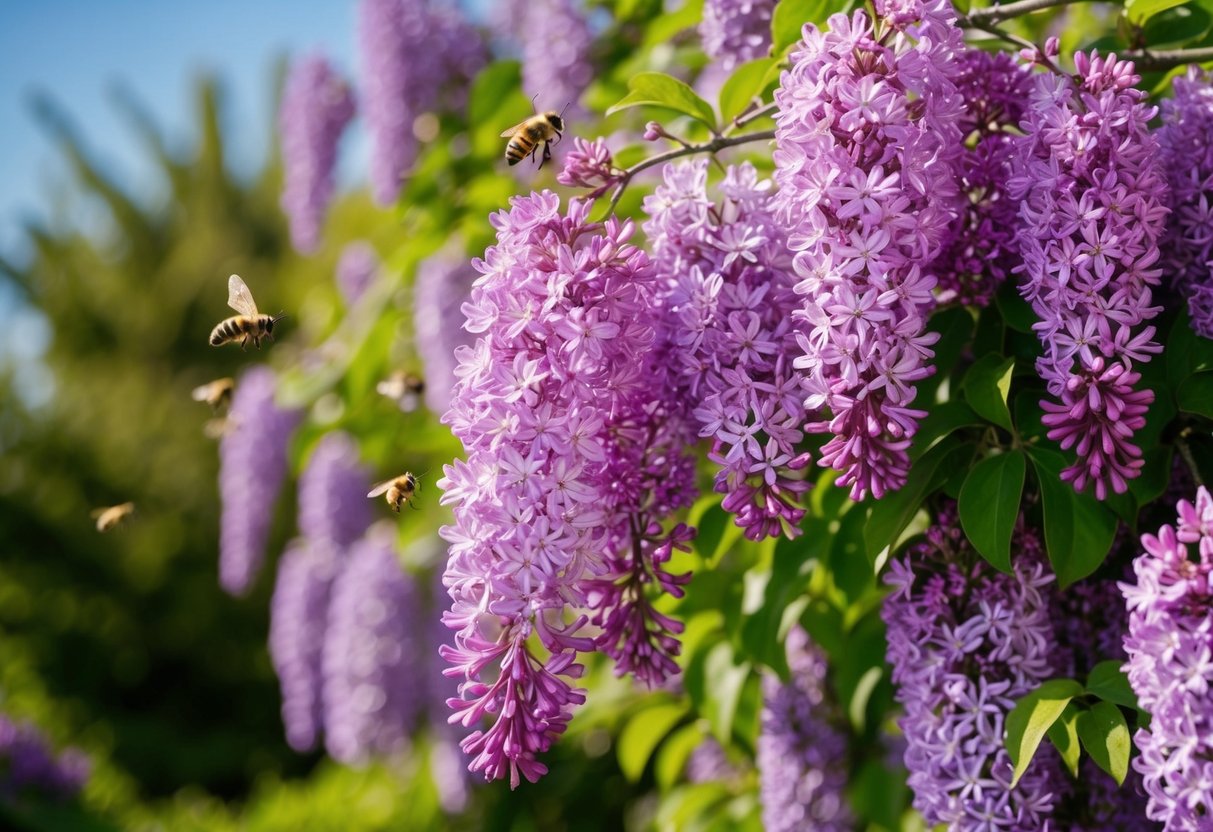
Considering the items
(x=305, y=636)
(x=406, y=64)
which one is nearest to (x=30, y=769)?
(x=305, y=636)

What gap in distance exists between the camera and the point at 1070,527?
1353 mm

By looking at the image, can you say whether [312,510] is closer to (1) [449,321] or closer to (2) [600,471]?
(1) [449,321]

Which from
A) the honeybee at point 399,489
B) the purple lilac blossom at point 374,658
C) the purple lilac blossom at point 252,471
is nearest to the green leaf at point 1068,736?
the honeybee at point 399,489

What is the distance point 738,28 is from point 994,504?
948 millimetres

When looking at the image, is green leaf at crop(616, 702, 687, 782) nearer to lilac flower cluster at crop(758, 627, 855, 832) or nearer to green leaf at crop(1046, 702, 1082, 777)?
lilac flower cluster at crop(758, 627, 855, 832)

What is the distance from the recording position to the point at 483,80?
2725mm

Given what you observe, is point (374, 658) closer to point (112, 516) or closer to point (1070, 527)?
point (112, 516)

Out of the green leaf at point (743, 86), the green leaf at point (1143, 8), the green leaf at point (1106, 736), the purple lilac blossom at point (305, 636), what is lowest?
the purple lilac blossom at point (305, 636)

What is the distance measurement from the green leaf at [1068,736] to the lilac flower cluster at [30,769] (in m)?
4.28

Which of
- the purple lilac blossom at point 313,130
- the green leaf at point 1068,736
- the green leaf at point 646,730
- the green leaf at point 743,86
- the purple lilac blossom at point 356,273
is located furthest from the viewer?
the purple lilac blossom at point 356,273

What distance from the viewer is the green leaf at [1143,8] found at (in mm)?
1493

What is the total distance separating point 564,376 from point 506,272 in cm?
15

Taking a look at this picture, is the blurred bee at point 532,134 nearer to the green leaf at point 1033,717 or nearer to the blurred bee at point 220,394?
the green leaf at point 1033,717

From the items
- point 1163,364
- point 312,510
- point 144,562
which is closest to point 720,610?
point 1163,364
